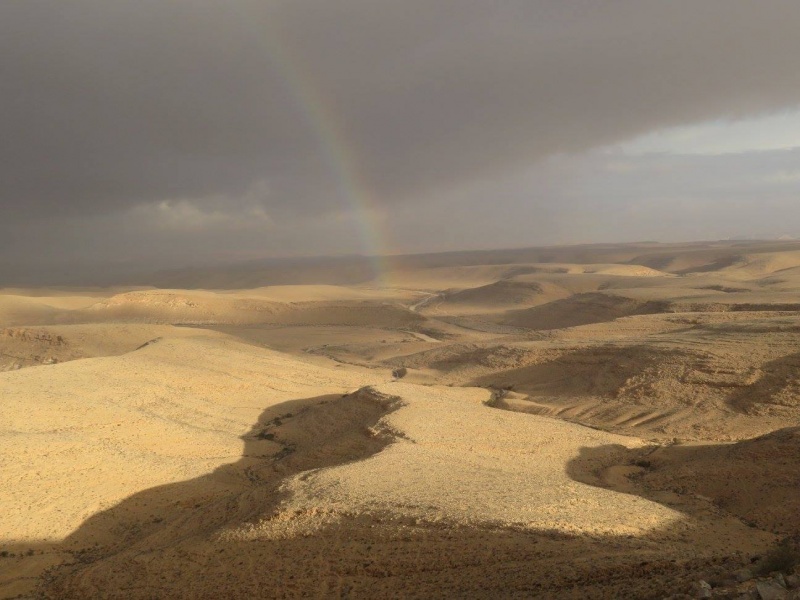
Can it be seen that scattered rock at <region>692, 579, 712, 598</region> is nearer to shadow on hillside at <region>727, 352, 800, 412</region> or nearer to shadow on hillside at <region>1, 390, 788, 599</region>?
shadow on hillside at <region>1, 390, 788, 599</region>

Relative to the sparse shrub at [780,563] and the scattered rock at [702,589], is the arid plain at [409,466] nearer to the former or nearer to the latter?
the scattered rock at [702,589]

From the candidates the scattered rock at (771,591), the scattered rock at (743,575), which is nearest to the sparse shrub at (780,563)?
the scattered rock at (743,575)

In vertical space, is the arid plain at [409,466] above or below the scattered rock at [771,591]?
below

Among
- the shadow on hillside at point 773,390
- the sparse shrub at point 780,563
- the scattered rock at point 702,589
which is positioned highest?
the scattered rock at point 702,589

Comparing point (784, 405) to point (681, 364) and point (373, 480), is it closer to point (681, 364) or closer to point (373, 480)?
point (681, 364)

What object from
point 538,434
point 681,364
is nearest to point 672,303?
point 681,364

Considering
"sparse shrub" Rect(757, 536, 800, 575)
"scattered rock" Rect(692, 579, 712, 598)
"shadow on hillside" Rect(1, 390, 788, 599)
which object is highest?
"scattered rock" Rect(692, 579, 712, 598)

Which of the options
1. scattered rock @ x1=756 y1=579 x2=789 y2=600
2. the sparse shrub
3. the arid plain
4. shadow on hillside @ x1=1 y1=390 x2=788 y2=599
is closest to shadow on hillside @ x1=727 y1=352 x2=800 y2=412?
the arid plain
